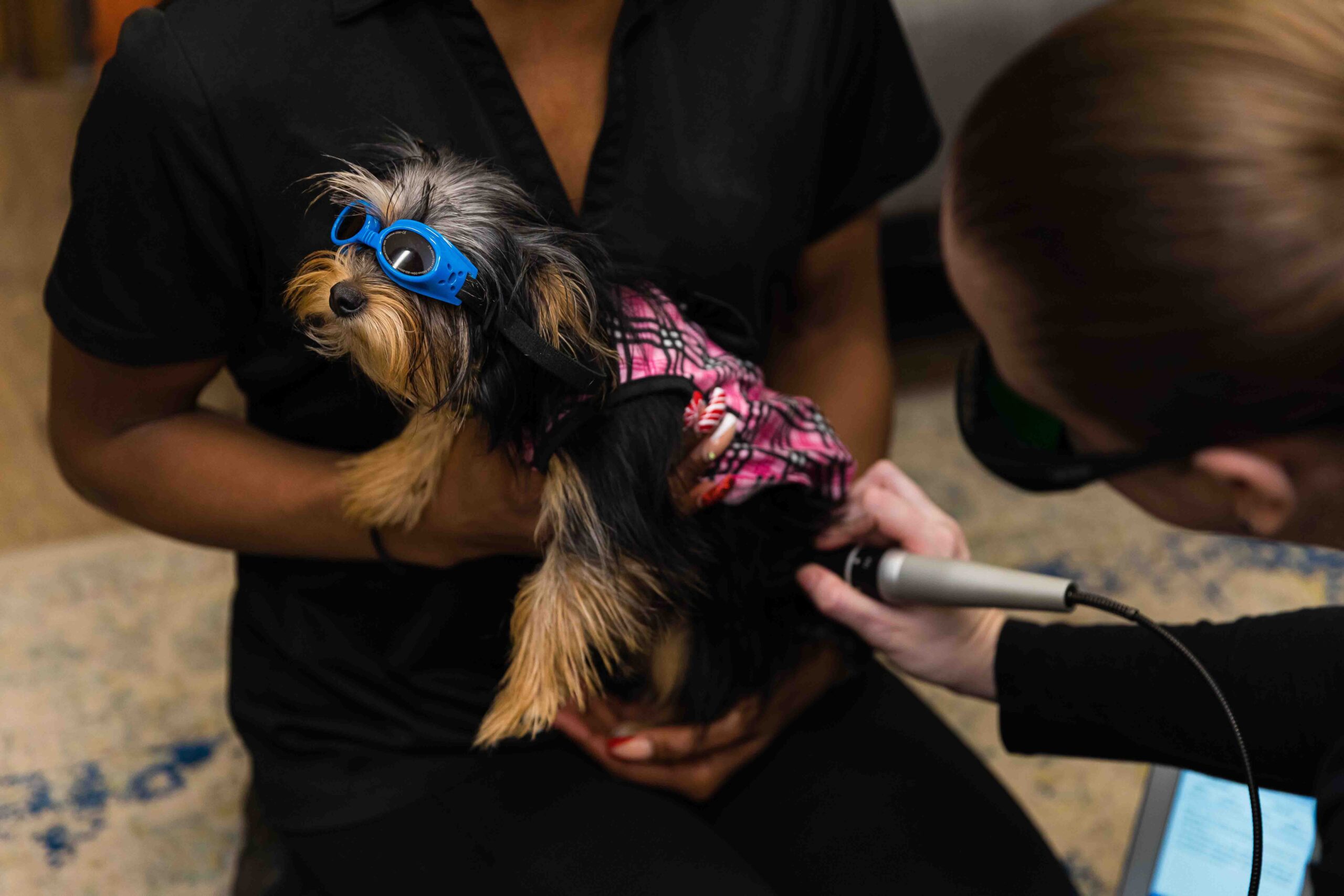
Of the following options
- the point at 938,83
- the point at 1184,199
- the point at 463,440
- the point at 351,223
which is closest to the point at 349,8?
the point at 351,223

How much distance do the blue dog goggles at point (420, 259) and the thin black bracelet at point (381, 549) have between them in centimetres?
33

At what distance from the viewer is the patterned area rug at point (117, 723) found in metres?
1.48

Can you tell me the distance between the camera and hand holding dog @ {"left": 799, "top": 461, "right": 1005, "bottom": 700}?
42.1 inches

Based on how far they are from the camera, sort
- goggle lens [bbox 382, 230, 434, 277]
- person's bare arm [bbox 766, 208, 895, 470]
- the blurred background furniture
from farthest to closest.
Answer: the blurred background furniture < person's bare arm [bbox 766, 208, 895, 470] < goggle lens [bbox 382, 230, 434, 277]

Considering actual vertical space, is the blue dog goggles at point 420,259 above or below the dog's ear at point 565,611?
above

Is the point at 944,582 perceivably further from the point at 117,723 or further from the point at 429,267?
the point at 117,723

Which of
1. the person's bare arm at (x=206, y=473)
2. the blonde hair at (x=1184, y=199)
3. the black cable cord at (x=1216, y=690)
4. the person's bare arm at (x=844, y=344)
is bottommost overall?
the black cable cord at (x=1216, y=690)

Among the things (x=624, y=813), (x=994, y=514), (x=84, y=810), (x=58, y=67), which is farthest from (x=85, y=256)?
(x=58, y=67)

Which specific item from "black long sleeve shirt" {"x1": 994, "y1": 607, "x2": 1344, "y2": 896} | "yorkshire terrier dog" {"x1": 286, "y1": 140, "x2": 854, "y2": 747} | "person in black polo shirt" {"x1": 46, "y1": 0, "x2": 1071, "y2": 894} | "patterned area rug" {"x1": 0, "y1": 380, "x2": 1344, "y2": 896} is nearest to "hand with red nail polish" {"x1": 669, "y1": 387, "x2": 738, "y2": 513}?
"yorkshire terrier dog" {"x1": 286, "y1": 140, "x2": 854, "y2": 747}

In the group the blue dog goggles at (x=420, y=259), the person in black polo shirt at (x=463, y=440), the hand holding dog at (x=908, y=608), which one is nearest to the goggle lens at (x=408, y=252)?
the blue dog goggles at (x=420, y=259)

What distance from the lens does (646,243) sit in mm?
962

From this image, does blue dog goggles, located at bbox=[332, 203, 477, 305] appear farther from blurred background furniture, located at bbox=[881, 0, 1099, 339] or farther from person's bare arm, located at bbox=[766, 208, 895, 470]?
blurred background furniture, located at bbox=[881, 0, 1099, 339]

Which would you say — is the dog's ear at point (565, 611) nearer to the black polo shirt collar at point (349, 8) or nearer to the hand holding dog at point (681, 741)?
the hand holding dog at point (681, 741)

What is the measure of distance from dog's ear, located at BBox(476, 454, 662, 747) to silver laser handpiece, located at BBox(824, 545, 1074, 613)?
0.67 feet
